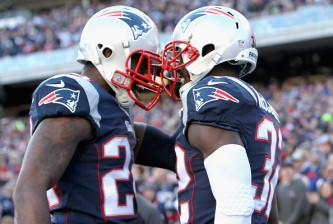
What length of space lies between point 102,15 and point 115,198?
2.78 ft

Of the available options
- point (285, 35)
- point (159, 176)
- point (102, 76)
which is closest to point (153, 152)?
point (102, 76)

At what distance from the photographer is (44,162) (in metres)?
2.75

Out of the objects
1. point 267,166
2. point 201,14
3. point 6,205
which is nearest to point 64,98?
point 201,14

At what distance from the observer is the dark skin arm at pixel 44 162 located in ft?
8.78

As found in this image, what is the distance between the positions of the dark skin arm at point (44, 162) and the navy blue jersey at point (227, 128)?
0.45 meters

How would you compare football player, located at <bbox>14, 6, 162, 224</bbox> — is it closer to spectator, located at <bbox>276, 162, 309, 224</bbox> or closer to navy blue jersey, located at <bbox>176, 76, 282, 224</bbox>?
navy blue jersey, located at <bbox>176, 76, 282, 224</bbox>

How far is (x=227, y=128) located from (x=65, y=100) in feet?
2.18

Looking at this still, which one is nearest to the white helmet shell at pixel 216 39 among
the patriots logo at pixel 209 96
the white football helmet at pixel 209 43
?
the white football helmet at pixel 209 43

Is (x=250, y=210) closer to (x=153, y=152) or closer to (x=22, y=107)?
(x=153, y=152)

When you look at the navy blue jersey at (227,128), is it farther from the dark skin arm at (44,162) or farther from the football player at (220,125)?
the dark skin arm at (44,162)

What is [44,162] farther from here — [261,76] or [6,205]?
[261,76]

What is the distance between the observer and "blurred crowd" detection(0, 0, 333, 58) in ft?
64.1

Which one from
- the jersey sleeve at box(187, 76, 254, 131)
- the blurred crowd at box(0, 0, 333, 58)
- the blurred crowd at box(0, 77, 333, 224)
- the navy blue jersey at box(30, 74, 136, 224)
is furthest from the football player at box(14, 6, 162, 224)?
the blurred crowd at box(0, 0, 333, 58)

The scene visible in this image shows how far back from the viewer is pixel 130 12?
10.7ft
